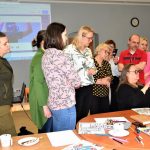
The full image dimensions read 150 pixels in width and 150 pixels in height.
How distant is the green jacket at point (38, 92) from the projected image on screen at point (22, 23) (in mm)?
3045

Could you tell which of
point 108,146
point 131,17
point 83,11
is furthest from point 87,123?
point 131,17

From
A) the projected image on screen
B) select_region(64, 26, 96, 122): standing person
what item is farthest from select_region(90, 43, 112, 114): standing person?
the projected image on screen

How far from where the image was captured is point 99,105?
9.52 feet

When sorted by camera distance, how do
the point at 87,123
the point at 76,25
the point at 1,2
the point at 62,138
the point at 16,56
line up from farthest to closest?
1. the point at 76,25
2. the point at 16,56
3. the point at 1,2
4. the point at 87,123
5. the point at 62,138

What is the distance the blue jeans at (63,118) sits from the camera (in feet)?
6.72

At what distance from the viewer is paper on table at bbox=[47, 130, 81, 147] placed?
1.63 metres

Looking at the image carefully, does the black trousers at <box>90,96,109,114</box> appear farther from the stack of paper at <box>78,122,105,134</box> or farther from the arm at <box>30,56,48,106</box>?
the stack of paper at <box>78,122,105,134</box>

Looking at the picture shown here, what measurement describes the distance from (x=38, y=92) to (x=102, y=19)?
4006 millimetres

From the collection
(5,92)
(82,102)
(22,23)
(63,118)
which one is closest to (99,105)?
A: (82,102)

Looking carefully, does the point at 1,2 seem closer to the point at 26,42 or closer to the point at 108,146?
the point at 26,42

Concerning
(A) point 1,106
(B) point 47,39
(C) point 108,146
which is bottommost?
(C) point 108,146

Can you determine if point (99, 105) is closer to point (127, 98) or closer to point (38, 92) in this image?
point (127, 98)

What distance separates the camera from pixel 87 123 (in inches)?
77.4

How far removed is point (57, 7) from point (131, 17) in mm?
1837
